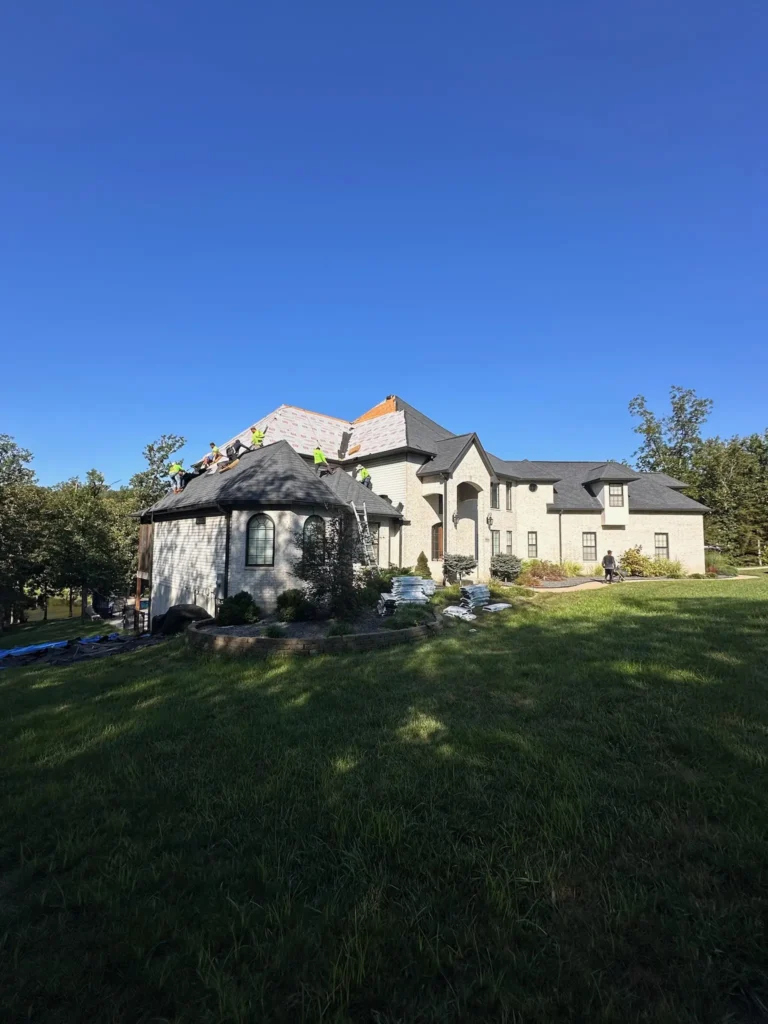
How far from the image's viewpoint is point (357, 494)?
67.4 ft

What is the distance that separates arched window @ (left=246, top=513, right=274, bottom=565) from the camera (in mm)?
15766

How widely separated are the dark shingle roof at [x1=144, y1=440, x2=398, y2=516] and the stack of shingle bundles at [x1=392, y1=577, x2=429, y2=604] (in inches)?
130

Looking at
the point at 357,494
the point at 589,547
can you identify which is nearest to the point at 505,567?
the point at 589,547

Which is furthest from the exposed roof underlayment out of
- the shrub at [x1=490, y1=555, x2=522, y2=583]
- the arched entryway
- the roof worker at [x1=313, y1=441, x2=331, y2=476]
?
the shrub at [x1=490, y1=555, x2=522, y2=583]

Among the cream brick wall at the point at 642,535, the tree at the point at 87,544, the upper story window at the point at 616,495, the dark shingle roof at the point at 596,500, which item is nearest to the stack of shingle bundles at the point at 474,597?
the dark shingle roof at the point at 596,500

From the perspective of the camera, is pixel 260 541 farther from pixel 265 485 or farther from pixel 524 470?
pixel 524 470

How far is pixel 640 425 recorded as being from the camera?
171 ft

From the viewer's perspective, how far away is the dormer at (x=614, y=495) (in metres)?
27.3

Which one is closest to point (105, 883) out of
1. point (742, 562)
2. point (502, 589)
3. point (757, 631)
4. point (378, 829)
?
point (378, 829)

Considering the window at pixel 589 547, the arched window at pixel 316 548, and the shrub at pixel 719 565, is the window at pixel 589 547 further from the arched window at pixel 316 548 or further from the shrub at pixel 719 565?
the arched window at pixel 316 548

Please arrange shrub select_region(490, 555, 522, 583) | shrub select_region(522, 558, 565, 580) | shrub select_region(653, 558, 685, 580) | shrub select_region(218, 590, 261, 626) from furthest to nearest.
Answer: shrub select_region(653, 558, 685, 580) → shrub select_region(522, 558, 565, 580) → shrub select_region(490, 555, 522, 583) → shrub select_region(218, 590, 261, 626)

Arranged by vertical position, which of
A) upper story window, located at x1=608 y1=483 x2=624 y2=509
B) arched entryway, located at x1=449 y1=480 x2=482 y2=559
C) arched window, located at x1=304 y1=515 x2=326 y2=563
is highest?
upper story window, located at x1=608 y1=483 x2=624 y2=509

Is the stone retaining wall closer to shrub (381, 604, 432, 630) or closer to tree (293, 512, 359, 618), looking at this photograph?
shrub (381, 604, 432, 630)

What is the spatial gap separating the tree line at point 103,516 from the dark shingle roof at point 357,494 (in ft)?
62.8
